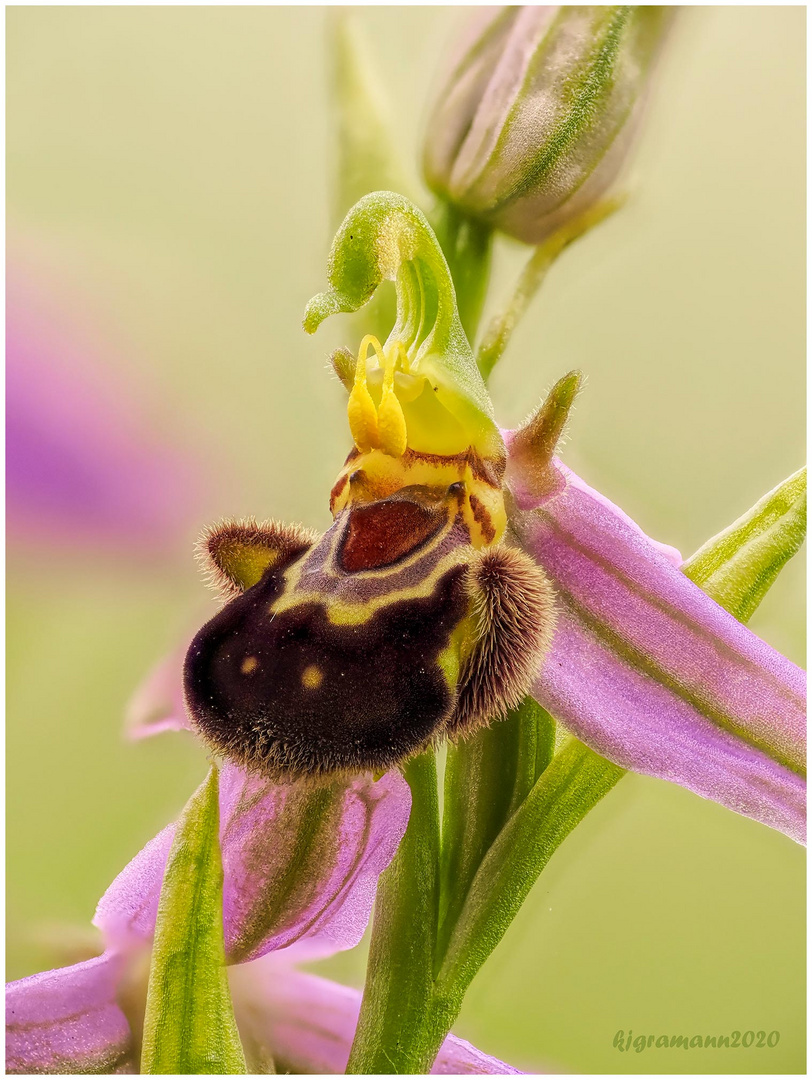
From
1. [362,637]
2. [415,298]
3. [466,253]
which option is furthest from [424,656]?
[466,253]

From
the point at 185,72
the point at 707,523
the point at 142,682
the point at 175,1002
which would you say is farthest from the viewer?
the point at 707,523

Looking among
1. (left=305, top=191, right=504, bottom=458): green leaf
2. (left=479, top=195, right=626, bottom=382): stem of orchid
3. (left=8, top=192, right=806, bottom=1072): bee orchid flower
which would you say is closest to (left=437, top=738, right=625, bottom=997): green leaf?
(left=8, top=192, right=806, bottom=1072): bee orchid flower

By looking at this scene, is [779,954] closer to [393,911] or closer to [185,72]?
[393,911]

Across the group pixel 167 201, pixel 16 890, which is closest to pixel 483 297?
pixel 167 201

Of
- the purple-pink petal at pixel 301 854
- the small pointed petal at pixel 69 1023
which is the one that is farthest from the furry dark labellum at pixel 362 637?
the small pointed petal at pixel 69 1023

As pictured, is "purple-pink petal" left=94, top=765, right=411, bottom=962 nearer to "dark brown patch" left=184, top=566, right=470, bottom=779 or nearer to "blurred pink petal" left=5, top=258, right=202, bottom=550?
"dark brown patch" left=184, top=566, right=470, bottom=779
